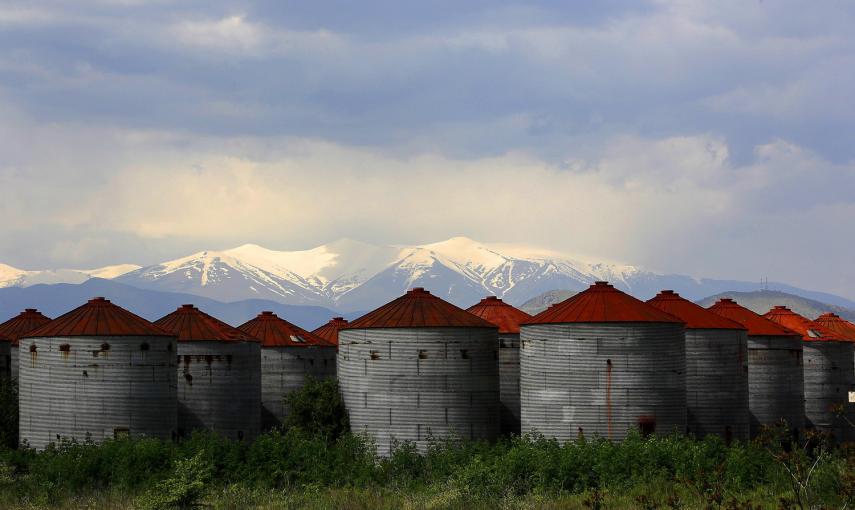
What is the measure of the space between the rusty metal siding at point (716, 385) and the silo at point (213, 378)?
67.4ft

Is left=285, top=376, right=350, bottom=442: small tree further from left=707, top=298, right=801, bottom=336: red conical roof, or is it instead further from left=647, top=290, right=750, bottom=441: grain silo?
left=707, top=298, right=801, bottom=336: red conical roof

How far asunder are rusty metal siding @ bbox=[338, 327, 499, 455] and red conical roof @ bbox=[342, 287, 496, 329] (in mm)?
264

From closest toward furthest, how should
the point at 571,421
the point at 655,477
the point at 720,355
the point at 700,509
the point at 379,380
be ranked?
the point at 700,509
the point at 655,477
the point at 571,421
the point at 379,380
the point at 720,355

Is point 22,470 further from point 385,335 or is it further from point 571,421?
point 571,421

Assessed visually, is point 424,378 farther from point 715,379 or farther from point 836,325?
point 836,325

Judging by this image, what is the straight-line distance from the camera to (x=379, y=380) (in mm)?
50906

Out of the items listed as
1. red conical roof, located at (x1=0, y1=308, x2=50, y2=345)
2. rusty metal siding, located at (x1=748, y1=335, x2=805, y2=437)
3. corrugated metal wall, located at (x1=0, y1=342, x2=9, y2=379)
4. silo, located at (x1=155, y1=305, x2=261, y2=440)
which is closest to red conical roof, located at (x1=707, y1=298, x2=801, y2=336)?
rusty metal siding, located at (x1=748, y1=335, x2=805, y2=437)

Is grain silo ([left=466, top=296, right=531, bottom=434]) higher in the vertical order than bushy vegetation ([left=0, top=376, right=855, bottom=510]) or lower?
higher

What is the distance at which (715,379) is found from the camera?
182 ft

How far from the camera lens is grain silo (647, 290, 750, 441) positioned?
Answer: 181ft

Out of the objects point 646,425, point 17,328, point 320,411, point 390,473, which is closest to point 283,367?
point 320,411

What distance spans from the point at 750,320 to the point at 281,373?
80.5 feet

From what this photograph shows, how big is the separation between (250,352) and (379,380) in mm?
11408

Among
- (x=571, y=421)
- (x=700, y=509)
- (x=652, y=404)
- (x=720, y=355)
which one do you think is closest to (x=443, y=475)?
(x=571, y=421)
